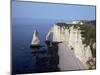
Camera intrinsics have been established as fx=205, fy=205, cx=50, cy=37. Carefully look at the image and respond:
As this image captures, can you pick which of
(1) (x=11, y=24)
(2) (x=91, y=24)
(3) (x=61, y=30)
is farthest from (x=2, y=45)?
(2) (x=91, y=24)

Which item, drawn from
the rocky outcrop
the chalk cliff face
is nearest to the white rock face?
the rocky outcrop

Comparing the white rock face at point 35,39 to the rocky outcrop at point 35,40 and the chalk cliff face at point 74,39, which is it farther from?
the chalk cliff face at point 74,39

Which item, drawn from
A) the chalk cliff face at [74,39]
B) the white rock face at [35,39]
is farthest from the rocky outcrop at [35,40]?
the chalk cliff face at [74,39]

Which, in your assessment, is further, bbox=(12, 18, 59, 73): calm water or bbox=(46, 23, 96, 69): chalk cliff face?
bbox=(46, 23, 96, 69): chalk cliff face

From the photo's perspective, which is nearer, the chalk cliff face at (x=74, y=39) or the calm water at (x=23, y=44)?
the calm water at (x=23, y=44)

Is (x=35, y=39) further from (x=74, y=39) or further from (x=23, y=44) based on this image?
(x=74, y=39)

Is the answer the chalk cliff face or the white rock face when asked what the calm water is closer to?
the white rock face
